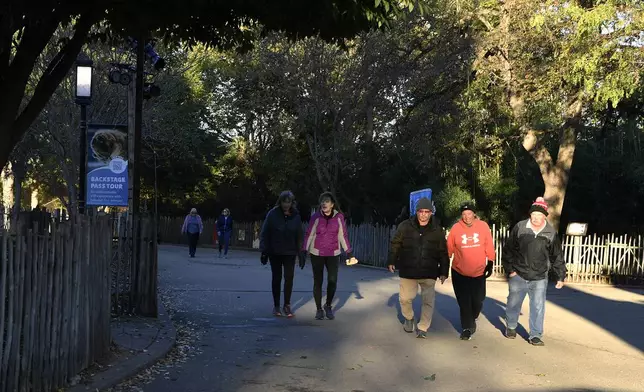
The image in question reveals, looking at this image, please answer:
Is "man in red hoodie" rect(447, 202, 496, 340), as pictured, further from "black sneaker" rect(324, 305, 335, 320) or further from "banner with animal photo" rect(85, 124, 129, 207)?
"banner with animal photo" rect(85, 124, 129, 207)

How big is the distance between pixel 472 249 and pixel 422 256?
0.60 metres

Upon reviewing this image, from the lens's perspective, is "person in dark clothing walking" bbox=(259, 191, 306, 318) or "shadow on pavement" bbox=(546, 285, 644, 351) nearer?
"shadow on pavement" bbox=(546, 285, 644, 351)

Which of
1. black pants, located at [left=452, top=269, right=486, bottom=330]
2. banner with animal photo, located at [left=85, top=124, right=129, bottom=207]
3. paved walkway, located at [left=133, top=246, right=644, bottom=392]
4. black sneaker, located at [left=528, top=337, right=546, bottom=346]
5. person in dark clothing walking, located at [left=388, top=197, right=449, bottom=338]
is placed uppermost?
banner with animal photo, located at [left=85, top=124, right=129, bottom=207]

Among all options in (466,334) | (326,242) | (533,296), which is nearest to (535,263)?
(533,296)

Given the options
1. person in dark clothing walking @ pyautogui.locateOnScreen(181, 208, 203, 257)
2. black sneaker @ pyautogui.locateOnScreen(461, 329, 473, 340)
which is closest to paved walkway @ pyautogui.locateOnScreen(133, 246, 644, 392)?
black sneaker @ pyautogui.locateOnScreen(461, 329, 473, 340)

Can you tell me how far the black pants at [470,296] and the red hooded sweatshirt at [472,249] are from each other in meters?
0.09

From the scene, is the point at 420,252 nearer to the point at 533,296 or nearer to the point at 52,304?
the point at 533,296

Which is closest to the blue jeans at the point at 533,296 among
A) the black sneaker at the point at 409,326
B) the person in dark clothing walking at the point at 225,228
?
the black sneaker at the point at 409,326

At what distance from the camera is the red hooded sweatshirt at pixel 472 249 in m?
8.89

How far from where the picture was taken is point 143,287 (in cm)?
945

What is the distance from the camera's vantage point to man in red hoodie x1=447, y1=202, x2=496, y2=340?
29.2 ft

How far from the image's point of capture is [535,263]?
8.74 meters

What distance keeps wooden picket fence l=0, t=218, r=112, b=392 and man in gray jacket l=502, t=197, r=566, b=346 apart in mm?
4749

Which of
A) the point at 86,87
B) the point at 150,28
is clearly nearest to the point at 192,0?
the point at 150,28
